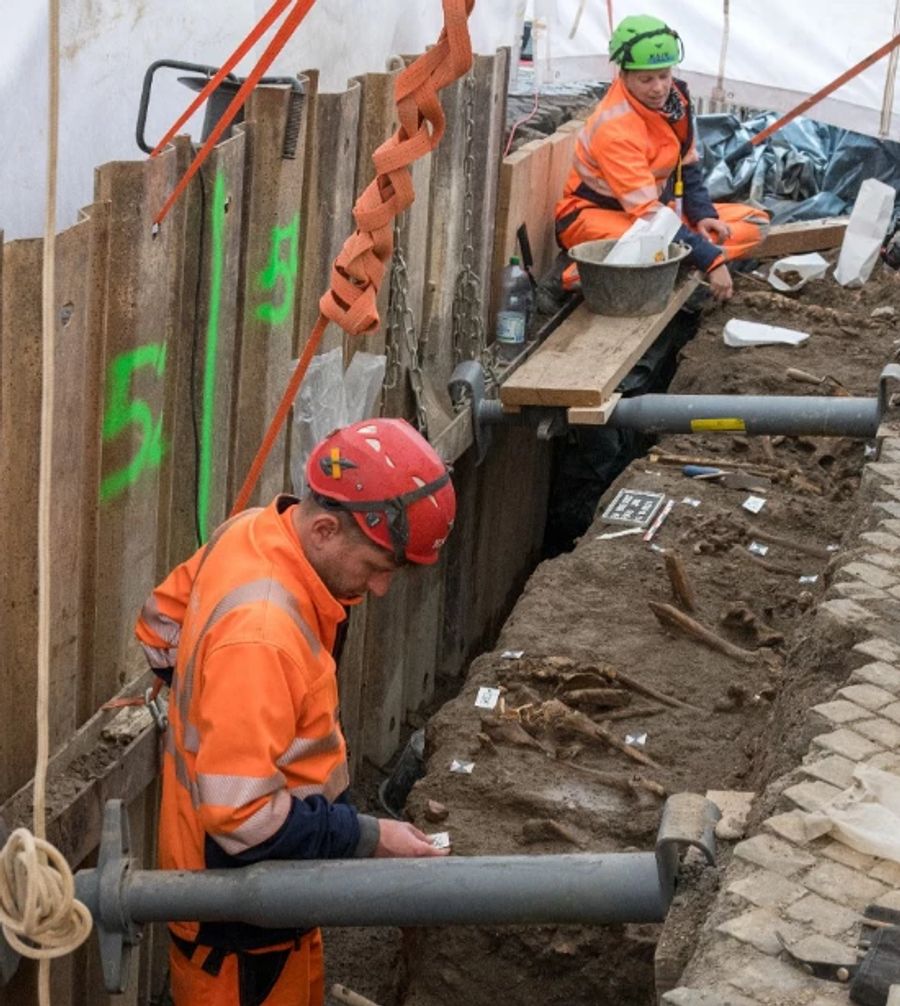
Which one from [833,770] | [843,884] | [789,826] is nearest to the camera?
[843,884]

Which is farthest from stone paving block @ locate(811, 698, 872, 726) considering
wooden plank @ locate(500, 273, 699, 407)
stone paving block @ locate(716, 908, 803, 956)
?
wooden plank @ locate(500, 273, 699, 407)

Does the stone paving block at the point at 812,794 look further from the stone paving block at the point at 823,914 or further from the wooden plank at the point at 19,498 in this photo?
the wooden plank at the point at 19,498

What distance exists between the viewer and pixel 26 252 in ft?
15.8

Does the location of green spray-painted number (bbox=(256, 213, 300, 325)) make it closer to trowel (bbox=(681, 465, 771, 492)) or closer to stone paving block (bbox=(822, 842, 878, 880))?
trowel (bbox=(681, 465, 771, 492))

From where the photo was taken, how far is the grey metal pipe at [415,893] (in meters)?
4.11

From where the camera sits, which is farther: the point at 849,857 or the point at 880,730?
the point at 880,730

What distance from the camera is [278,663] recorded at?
4207mm

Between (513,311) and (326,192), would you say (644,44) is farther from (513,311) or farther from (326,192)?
(326,192)

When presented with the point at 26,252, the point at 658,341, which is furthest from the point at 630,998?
the point at 658,341

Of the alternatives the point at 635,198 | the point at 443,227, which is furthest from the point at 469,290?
the point at 635,198

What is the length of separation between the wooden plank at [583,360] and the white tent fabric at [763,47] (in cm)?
385

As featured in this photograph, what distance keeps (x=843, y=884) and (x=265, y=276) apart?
3457 millimetres

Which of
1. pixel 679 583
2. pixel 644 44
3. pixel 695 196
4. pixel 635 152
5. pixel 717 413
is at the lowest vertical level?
pixel 679 583

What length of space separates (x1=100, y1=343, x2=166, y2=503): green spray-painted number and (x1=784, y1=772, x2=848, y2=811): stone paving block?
2.41 meters
